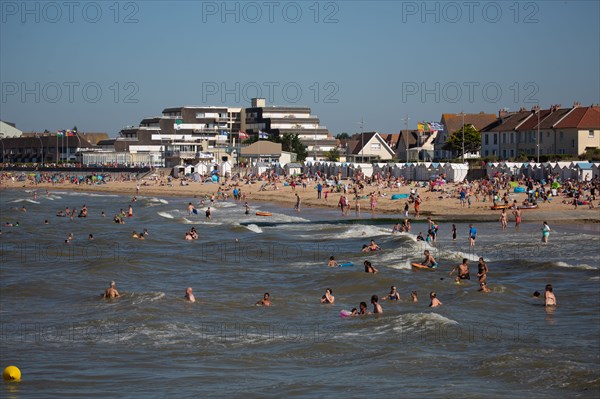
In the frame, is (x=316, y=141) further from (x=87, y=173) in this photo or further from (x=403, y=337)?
(x=403, y=337)

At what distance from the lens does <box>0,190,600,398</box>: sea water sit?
14.1 m

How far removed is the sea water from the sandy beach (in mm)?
4836

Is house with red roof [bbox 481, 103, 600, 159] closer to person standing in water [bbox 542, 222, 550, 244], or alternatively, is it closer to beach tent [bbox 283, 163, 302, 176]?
beach tent [bbox 283, 163, 302, 176]

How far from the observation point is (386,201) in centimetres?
5053

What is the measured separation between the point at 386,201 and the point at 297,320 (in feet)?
105

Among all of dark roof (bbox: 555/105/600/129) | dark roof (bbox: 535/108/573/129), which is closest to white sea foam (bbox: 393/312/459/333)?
dark roof (bbox: 555/105/600/129)

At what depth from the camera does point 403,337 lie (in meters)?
17.2

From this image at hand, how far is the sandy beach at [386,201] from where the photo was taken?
1574 inches

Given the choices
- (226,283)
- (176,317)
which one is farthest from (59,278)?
(176,317)

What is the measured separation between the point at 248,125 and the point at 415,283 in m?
101

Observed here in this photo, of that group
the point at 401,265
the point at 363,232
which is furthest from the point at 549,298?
the point at 363,232

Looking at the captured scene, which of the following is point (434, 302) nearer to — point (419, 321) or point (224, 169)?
point (419, 321)

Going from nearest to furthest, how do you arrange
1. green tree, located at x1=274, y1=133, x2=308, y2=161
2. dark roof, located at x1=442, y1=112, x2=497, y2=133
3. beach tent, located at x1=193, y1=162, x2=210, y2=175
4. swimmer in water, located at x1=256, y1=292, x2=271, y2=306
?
1. swimmer in water, located at x1=256, y1=292, x2=271, y2=306
2. dark roof, located at x1=442, y1=112, x2=497, y2=133
3. beach tent, located at x1=193, y1=162, x2=210, y2=175
4. green tree, located at x1=274, y1=133, x2=308, y2=161

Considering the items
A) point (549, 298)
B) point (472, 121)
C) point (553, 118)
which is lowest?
point (549, 298)
